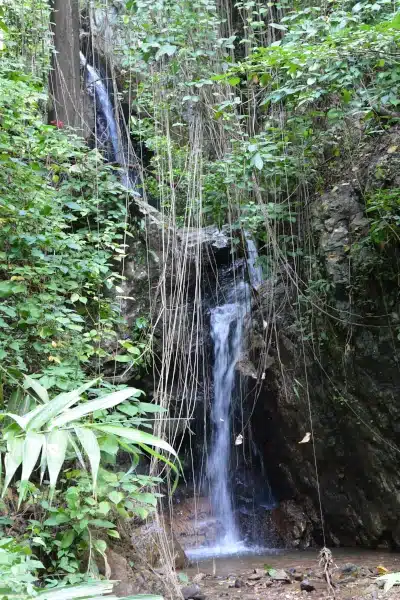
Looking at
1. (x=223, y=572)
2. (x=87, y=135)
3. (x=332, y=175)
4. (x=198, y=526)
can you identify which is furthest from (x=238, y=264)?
(x=223, y=572)

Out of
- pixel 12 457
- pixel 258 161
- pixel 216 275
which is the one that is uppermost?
pixel 258 161

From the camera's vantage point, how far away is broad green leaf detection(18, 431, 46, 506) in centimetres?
109

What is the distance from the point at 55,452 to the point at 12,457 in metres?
0.09

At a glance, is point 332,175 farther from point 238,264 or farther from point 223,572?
point 223,572

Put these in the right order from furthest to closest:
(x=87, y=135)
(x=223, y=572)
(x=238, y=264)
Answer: (x=238, y=264) → (x=87, y=135) → (x=223, y=572)

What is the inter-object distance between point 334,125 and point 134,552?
3722mm

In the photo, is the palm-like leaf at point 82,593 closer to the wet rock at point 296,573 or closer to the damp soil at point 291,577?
the damp soil at point 291,577

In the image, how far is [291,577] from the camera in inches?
169

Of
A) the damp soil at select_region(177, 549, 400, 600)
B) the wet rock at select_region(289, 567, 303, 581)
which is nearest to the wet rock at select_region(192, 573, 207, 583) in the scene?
the damp soil at select_region(177, 549, 400, 600)

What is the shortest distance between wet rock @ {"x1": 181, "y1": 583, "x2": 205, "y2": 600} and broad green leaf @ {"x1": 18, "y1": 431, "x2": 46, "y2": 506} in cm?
306

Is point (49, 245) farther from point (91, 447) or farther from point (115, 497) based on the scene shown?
point (91, 447)

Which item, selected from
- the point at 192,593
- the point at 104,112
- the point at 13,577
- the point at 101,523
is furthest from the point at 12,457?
the point at 104,112

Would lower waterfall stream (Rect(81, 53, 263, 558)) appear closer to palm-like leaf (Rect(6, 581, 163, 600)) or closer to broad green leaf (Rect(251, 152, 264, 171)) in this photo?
broad green leaf (Rect(251, 152, 264, 171))

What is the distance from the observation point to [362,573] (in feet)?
13.9
